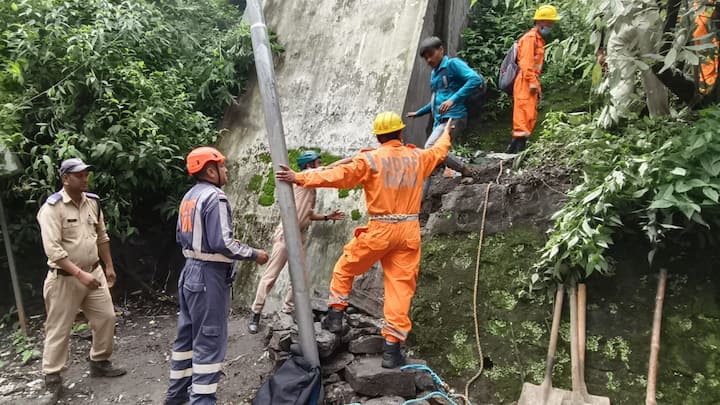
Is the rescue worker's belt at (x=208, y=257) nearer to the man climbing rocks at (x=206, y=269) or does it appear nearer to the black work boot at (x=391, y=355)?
the man climbing rocks at (x=206, y=269)

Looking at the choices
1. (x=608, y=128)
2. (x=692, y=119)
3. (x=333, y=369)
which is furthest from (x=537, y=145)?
(x=333, y=369)

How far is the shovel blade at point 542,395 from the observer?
321 centimetres

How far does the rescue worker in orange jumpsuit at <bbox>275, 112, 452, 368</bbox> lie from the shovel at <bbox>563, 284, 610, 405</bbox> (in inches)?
48.2

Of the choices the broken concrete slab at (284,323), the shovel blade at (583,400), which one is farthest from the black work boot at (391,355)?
the shovel blade at (583,400)

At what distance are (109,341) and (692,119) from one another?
5584 millimetres

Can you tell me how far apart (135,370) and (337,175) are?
3.06 m

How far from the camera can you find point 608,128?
4098mm

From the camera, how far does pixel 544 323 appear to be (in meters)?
3.58

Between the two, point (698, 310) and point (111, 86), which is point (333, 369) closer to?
point (698, 310)

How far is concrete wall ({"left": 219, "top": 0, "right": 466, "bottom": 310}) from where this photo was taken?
5551 millimetres

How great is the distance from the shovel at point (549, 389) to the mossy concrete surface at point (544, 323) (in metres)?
0.12

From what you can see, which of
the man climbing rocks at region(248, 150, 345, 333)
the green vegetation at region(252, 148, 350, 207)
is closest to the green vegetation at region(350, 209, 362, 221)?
the man climbing rocks at region(248, 150, 345, 333)

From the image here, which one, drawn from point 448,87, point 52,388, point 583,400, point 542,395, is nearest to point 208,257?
point 52,388

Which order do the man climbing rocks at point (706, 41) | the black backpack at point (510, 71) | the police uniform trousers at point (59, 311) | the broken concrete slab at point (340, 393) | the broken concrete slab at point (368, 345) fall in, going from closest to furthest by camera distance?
1. the man climbing rocks at point (706, 41)
2. the broken concrete slab at point (340, 393)
3. the broken concrete slab at point (368, 345)
4. the police uniform trousers at point (59, 311)
5. the black backpack at point (510, 71)
